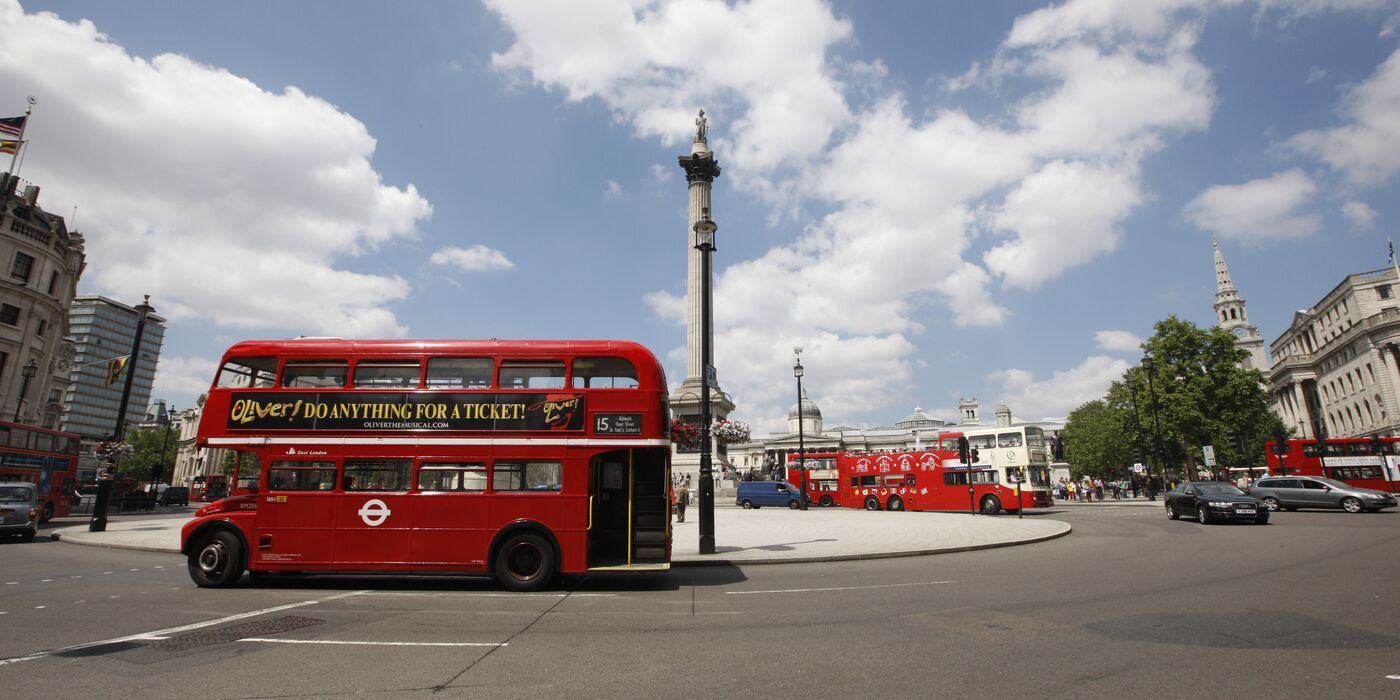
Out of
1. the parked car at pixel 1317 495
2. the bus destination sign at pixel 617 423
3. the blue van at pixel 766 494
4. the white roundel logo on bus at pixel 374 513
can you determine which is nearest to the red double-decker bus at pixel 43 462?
the white roundel logo on bus at pixel 374 513

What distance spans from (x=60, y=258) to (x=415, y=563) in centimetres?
A: 5348

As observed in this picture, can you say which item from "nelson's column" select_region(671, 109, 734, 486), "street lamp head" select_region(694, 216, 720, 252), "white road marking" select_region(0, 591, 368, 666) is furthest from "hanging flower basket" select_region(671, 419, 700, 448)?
"white road marking" select_region(0, 591, 368, 666)

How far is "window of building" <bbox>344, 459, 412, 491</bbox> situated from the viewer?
1075cm

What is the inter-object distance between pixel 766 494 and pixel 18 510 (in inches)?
1192

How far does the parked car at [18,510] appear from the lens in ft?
62.0

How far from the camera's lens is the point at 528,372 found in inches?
432

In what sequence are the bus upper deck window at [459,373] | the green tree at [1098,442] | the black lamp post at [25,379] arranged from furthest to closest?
the green tree at [1098,442]
the black lamp post at [25,379]
the bus upper deck window at [459,373]

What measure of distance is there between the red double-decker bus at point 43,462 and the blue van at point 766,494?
3046 centimetres

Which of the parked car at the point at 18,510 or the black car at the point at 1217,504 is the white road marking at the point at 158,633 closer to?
the parked car at the point at 18,510

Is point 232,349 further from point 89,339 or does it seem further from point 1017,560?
point 89,339

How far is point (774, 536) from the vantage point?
61.9ft

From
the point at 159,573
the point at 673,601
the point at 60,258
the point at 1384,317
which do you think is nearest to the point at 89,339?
the point at 60,258

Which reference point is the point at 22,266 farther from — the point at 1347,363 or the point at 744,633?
the point at 1347,363

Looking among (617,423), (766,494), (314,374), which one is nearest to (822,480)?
(766,494)
